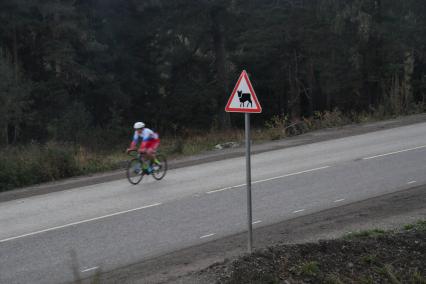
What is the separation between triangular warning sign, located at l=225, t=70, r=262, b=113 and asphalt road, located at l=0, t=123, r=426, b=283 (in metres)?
2.67

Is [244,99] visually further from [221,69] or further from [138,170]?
[221,69]

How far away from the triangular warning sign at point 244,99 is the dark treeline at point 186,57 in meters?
28.7

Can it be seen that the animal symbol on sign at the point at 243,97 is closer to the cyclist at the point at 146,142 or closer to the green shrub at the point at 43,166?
the cyclist at the point at 146,142

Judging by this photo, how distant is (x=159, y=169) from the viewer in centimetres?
1723

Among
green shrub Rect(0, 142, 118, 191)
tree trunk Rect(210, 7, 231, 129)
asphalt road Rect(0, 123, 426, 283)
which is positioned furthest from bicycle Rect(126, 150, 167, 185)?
tree trunk Rect(210, 7, 231, 129)

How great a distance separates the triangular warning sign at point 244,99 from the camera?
8.73m

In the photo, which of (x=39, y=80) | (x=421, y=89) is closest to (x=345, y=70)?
(x=421, y=89)

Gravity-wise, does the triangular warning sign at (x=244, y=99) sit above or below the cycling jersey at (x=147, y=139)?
above

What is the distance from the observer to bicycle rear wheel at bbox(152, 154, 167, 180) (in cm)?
1713

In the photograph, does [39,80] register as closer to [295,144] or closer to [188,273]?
[295,144]

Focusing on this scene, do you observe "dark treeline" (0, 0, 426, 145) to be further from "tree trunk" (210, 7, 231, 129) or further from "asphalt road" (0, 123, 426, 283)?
"asphalt road" (0, 123, 426, 283)

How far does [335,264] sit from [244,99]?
8.35 ft

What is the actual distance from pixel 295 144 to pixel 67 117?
2232cm

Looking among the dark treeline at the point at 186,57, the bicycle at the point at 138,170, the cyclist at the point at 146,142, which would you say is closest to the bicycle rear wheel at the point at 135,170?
the bicycle at the point at 138,170
